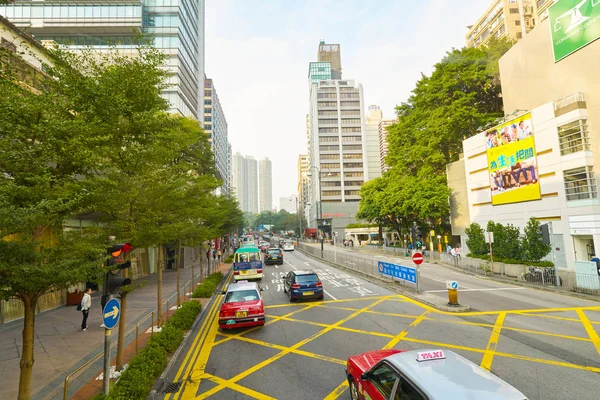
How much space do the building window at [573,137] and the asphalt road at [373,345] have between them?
13652 millimetres

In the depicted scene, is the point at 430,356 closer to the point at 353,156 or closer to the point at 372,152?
the point at 353,156

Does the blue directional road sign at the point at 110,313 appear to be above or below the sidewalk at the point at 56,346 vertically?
above

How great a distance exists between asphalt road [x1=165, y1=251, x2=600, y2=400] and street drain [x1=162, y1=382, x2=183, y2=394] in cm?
17

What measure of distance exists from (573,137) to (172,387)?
29268 millimetres

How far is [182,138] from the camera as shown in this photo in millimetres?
11148

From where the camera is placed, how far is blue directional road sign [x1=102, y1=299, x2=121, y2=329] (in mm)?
5781

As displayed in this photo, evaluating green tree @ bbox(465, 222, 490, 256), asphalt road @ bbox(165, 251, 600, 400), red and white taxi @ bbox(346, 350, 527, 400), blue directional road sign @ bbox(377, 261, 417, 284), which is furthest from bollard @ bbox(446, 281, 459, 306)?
green tree @ bbox(465, 222, 490, 256)

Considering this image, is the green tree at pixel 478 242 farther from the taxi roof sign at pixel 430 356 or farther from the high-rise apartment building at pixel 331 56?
the high-rise apartment building at pixel 331 56

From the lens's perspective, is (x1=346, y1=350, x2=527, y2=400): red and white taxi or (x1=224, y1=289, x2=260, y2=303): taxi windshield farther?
(x1=224, y1=289, x2=260, y2=303): taxi windshield

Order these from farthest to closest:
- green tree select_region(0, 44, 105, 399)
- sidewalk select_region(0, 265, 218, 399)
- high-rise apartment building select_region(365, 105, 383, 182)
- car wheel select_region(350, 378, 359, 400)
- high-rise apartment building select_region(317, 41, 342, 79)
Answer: high-rise apartment building select_region(317, 41, 342, 79) → high-rise apartment building select_region(365, 105, 383, 182) → sidewalk select_region(0, 265, 218, 399) → car wheel select_region(350, 378, 359, 400) → green tree select_region(0, 44, 105, 399)

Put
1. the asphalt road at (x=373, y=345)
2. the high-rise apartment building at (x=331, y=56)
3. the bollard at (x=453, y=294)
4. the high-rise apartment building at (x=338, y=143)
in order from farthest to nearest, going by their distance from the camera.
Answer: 1. the high-rise apartment building at (x=331, y=56)
2. the high-rise apartment building at (x=338, y=143)
3. the bollard at (x=453, y=294)
4. the asphalt road at (x=373, y=345)

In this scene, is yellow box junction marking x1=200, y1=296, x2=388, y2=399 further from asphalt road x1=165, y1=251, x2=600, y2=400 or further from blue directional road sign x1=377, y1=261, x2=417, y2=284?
blue directional road sign x1=377, y1=261, x2=417, y2=284

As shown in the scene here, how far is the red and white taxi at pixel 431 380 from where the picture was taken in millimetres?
3799

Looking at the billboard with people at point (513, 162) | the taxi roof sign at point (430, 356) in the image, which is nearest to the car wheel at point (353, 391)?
the taxi roof sign at point (430, 356)
